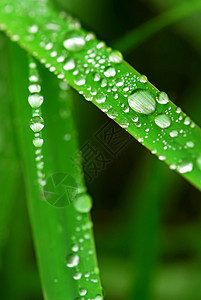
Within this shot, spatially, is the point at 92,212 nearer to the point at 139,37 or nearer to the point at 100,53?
the point at 139,37

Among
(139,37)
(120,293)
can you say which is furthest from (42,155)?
(120,293)

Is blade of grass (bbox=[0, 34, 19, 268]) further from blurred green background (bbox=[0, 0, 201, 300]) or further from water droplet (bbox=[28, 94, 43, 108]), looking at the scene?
water droplet (bbox=[28, 94, 43, 108])

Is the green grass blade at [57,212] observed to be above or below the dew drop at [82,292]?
above

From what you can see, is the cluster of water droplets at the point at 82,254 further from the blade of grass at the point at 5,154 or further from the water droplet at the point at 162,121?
the blade of grass at the point at 5,154

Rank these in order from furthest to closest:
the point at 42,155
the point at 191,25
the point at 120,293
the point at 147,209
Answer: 1. the point at 191,25
2. the point at 120,293
3. the point at 147,209
4. the point at 42,155

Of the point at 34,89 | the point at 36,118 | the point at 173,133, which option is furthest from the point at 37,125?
the point at 173,133

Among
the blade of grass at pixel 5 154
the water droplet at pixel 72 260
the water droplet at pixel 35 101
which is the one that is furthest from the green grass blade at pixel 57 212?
the blade of grass at pixel 5 154
